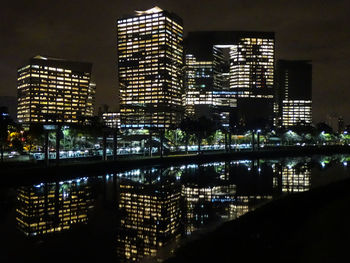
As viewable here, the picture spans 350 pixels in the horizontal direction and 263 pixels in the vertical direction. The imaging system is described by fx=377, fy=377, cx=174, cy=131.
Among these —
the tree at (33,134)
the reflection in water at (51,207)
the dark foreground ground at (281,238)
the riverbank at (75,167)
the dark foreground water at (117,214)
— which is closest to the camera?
the dark foreground ground at (281,238)

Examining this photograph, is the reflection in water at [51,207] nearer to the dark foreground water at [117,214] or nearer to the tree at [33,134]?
the dark foreground water at [117,214]

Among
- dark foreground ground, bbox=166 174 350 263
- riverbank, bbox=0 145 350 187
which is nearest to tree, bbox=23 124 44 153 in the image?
riverbank, bbox=0 145 350 187

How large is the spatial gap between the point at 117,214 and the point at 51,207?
5.41 meters

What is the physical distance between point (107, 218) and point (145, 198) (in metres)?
7.95

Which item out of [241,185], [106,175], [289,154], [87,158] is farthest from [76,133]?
[289,154]

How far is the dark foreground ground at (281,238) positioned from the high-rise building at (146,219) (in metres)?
2.37

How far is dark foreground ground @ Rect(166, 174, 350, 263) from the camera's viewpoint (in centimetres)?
1361

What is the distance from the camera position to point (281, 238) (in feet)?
52.5

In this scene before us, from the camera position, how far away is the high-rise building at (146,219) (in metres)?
17.4

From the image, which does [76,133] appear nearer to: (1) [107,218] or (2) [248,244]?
(1) [107,218]

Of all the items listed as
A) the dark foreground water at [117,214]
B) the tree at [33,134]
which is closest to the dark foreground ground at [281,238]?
the dark foreground water at [117,214]

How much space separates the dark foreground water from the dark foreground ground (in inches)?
75.7

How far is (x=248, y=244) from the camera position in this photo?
50.3ft

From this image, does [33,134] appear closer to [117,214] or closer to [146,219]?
[117,214]
